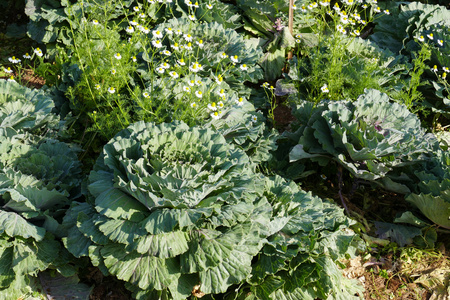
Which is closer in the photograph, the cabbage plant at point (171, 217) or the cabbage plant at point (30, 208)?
the cabbage plant at point (171, 217)

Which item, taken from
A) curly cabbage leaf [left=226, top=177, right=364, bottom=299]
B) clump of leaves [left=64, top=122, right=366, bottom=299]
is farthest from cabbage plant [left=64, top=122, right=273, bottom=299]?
curly cabbage leaf [left=226, top=177, right=364, bottom=299]

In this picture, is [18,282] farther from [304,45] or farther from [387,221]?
[304,45]

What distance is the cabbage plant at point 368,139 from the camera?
3.36 meters

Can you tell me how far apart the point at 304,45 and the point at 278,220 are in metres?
2.63

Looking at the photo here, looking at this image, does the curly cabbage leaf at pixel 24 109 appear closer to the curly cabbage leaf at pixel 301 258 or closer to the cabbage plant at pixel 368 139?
the curly cabbage leaf at pixel 301 258

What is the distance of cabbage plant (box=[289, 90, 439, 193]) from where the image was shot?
3.36m

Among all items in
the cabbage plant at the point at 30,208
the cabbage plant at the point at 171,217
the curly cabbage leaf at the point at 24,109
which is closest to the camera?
the cabbage plant at the point at 171,217

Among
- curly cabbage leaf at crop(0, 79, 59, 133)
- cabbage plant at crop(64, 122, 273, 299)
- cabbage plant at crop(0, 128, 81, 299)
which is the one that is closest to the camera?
cabbage plant at crop(64, 122, 273, 299)

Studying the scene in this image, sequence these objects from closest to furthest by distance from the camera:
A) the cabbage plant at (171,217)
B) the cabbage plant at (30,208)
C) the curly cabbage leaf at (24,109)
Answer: the cabbage plant at (171,217) → the cabbage plant at (30,208) → the curly cabbage leaf at (24,109)

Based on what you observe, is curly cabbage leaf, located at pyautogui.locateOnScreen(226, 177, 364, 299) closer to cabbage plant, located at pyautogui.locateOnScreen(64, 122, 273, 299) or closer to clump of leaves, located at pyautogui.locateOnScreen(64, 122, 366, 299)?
clump of leaves, located at pyautogui.locateOnScreen(64, 122, 366, 299)

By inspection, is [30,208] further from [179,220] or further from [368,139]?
[368,139]

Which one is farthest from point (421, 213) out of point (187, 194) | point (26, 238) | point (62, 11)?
point (62, 11)

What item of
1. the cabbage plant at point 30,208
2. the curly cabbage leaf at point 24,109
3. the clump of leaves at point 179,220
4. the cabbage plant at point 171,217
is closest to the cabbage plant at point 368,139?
the clump of leaves at point 179,220

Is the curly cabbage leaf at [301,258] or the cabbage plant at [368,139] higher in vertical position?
the cabbage plant at [368,139]
